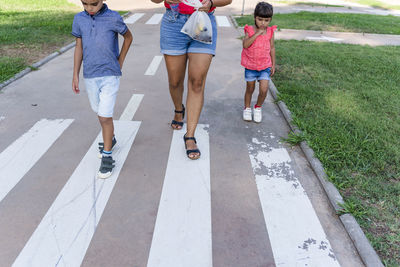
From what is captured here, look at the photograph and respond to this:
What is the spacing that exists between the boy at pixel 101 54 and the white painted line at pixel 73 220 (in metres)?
0.19

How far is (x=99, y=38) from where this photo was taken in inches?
116

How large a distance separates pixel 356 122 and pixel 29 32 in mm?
8611

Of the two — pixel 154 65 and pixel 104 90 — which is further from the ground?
pixel 104 90

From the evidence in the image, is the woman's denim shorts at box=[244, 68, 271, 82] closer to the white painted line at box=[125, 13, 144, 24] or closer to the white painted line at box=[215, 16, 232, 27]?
the white painted line at box=[215, 16, 232, 27]

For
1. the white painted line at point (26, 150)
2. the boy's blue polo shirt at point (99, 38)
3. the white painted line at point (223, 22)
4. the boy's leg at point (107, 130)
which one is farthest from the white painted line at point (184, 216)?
the white painted line at point (223, 22)

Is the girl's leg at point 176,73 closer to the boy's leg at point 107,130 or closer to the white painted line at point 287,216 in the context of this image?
the boy's leg at point 107,130

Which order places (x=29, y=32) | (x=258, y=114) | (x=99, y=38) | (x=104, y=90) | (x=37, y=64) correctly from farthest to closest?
(x=29, y=32), (x=37, y=64), (x=258, y=114), (x=104, y=90), (x=99, y=38)

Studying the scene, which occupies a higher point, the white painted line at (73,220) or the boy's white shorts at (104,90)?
the boy's white shorts at (104,90)

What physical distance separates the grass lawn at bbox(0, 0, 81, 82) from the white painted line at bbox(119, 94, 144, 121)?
2398 mm

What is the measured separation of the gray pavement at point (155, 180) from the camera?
2.46 meters

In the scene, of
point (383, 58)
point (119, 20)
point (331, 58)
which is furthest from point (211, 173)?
point (383, 58)

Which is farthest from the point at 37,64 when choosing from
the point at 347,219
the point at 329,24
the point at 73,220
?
the point at 329,24

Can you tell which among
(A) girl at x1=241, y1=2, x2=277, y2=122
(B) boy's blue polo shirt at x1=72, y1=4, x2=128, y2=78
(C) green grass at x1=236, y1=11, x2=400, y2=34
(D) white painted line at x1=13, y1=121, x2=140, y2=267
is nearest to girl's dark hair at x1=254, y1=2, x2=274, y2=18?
(A) girl at x1=241, y1=2, x2=277, y2=122

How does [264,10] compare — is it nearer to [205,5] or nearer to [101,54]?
[205,5]
